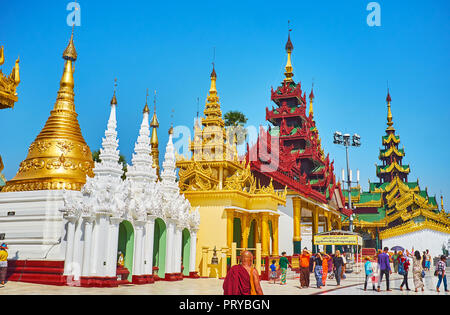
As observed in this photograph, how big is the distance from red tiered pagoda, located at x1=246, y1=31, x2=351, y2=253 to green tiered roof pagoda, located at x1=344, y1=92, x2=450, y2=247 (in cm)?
1077

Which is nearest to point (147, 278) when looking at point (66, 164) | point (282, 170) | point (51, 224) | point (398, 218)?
point (51, 224)

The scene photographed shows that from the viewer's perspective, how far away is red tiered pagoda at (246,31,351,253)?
3005 cm

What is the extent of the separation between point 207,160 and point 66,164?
739 cm

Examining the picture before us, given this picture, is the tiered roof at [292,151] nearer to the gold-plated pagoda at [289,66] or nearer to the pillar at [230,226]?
the gold-plated pagoda at [289,66]

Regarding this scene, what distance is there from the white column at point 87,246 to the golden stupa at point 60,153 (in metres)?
4.82

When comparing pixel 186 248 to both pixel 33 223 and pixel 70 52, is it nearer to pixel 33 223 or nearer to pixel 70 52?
pixel 33 223

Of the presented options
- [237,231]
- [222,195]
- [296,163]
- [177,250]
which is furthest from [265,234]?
[296,163]

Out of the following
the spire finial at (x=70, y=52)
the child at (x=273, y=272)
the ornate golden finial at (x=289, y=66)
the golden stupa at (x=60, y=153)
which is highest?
the ornate golden finial at (x=289, y=66)

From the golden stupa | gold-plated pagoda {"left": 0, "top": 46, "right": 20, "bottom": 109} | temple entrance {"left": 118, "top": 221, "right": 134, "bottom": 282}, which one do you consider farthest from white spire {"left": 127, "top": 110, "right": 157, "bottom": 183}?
gold-plated pagoda {"left": 0, "top": 46, "right": 20, "bottom": 109}

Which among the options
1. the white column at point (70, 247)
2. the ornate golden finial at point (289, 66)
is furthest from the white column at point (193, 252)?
the ornate golden finial at point (289, 66)

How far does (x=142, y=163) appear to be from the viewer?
1877 cm

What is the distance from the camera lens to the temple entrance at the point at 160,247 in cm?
1880

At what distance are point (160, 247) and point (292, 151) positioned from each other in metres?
22.1
